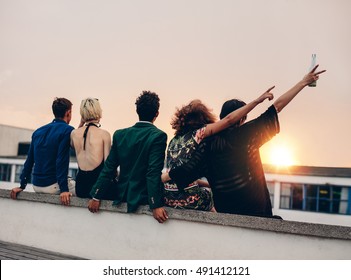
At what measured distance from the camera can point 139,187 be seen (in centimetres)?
488

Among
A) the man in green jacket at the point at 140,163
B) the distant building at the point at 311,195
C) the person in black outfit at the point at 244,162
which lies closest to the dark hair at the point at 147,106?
the man in green jacket at the point at 140,163

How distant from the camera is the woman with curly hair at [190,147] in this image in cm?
464

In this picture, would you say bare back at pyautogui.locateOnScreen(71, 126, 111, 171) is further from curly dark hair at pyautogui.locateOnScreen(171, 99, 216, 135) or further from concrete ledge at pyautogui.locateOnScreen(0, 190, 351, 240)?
curly dark hair at pyautogui.locateOnScreen(171, 99, 216, 135)

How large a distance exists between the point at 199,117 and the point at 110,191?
1.47 meters

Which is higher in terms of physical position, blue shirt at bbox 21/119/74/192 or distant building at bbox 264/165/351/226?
blue shirt at bbox 21/119/74/192

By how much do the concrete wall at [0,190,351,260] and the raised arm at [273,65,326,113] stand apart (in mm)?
1159

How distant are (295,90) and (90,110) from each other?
8.94ft

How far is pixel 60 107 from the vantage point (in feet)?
Result: 19.7

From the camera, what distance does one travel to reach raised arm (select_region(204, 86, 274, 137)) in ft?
14.0

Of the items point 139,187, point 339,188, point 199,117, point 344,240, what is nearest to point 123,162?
point 139,187

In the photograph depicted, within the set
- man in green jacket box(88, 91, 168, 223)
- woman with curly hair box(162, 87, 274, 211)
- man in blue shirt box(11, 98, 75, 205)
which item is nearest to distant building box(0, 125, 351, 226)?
man in blue shirt box(11, 98, 75, 205)

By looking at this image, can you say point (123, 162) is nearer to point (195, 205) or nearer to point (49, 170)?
point (195, 205)

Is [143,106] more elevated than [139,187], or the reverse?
[143,106]
